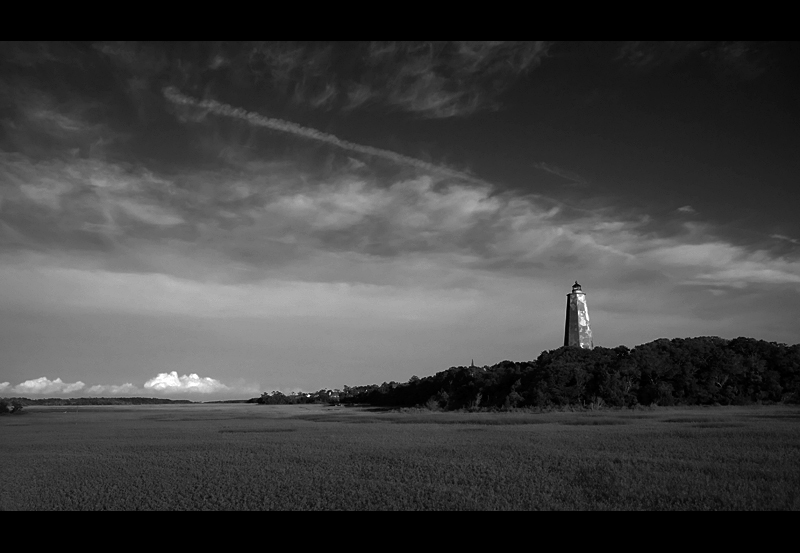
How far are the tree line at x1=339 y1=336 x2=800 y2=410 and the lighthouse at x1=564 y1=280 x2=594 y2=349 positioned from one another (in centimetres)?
295

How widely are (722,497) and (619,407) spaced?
30.6m

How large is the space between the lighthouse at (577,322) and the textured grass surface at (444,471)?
2606 cm

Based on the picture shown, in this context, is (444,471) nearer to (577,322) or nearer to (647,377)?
(647,377)

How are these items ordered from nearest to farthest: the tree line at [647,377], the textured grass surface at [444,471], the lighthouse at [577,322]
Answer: the textured grass surface at [444,471]
the tree line at [647,377]
the lighthouse at [577,322]

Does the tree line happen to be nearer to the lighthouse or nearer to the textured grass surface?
the lighthouse

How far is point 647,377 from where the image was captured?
39438 millimetres

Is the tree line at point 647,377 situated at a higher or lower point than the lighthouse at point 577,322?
lower

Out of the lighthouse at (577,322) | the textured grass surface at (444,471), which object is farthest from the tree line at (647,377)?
the textured grass surface at (444,471)

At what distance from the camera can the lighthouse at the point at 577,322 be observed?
52125 millimetres

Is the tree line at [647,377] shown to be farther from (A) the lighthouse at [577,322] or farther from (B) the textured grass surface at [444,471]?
(B) the textured grass surface at [444,471]

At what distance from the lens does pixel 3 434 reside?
32406mm
